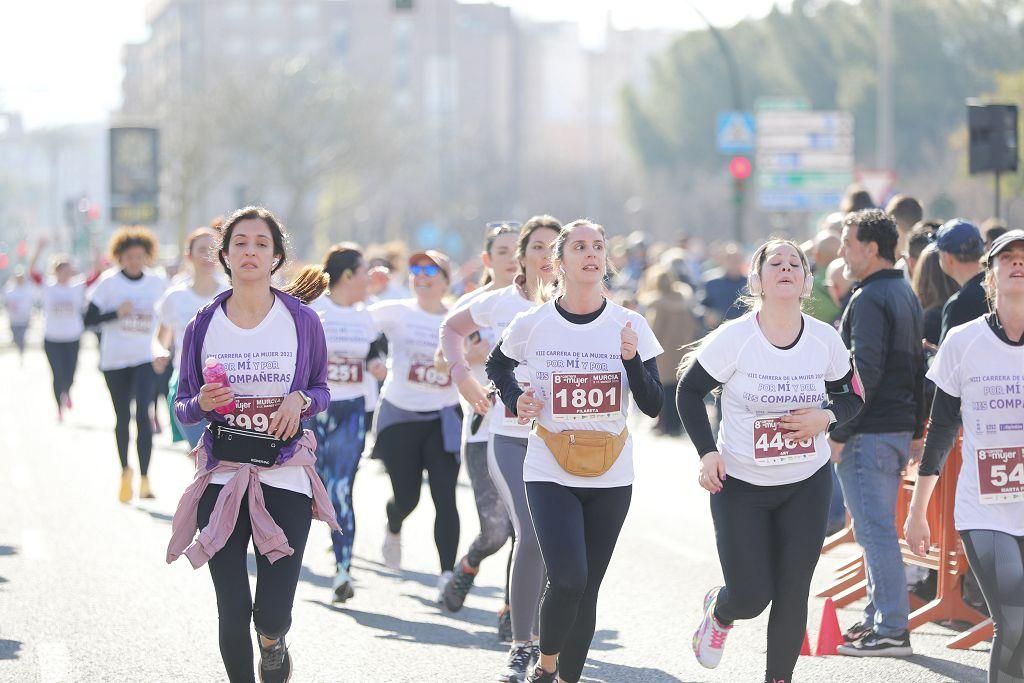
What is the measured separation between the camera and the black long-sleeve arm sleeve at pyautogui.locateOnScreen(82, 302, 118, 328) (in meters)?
12.7

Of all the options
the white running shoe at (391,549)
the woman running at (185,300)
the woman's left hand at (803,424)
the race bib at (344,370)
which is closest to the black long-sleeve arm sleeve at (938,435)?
the woman's left hand at (803,424)

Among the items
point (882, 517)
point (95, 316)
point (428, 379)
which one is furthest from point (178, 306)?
point (882, 517)

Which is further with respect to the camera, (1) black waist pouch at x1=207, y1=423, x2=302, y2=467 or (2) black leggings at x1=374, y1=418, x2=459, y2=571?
(2) black leggings at x1=374, y1=418, x2=459, y2=571

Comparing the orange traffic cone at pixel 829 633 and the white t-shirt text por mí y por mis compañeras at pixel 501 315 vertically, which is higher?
the white t-shirt text por mí y por mis compañeras at pixel 501 315

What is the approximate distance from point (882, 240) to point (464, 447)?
7.64 ft

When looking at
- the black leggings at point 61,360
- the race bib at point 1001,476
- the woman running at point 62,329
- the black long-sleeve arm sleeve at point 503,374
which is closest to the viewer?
the race bib at point 1001,476

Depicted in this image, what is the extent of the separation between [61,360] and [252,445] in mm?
16024

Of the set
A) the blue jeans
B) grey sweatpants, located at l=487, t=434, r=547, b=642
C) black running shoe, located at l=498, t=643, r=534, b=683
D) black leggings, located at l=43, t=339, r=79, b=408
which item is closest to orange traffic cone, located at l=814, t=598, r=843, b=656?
the blue jeans

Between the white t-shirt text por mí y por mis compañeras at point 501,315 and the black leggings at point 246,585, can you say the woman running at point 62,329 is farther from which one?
the black leggings at point 246,585

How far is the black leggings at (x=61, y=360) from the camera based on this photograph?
2142cm

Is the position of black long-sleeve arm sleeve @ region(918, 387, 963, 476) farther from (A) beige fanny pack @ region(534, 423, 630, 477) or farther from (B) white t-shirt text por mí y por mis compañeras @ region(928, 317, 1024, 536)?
(A) beige fanny pack @ region(534, 423, 630, 477)

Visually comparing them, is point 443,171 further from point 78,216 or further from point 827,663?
point 827,663

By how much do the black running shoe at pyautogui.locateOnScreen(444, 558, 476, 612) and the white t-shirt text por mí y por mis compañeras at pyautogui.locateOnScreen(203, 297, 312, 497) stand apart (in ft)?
9.92

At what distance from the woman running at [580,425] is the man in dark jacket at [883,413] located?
5.25ft
